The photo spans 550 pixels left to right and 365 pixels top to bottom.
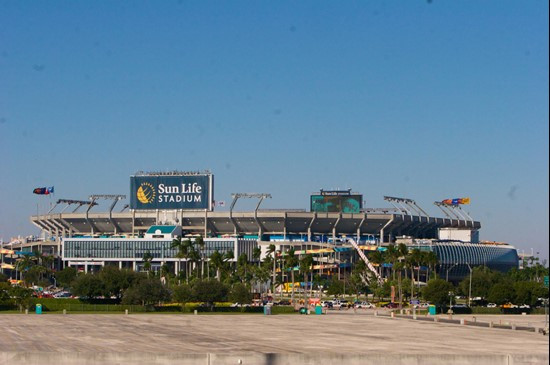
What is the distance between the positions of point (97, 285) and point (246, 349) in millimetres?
89565

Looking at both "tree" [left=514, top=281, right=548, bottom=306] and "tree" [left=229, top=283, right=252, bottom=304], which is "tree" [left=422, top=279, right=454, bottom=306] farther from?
"tree" [left=229, top=283, right=252, bottom=304]

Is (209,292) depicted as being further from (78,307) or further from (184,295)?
(78,307)

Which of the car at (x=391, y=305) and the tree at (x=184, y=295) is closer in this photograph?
the tree at (x=184, y=295)

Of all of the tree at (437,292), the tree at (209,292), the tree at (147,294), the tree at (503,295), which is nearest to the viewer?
the tree at (147,294)

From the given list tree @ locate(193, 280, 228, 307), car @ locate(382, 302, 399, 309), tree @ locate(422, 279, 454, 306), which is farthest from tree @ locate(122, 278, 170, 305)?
car @ locate(382, 302, 399, 309)

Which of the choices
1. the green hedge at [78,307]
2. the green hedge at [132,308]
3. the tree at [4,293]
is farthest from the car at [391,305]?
the tree at [4,293]

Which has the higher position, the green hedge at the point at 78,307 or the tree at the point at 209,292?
the tree at the point at 209,292

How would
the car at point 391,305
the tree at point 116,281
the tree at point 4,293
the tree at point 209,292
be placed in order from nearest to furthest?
the tree at point 4,293, the tree at point 209,292, the tree at point 116,281, the car at point 391,305

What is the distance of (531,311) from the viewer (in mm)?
164375

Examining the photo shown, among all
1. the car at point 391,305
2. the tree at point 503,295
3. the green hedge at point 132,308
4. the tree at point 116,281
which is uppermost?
the tree at point 116,281

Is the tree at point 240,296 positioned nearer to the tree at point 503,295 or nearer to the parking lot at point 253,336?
the parking lot at point 253,336

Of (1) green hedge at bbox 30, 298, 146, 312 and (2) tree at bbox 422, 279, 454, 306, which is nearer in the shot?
(1) green hedge at bbox 30, 298, 146, 312

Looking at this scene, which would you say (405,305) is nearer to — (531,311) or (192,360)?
(531,311)

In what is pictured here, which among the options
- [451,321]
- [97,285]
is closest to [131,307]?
[97,285]
